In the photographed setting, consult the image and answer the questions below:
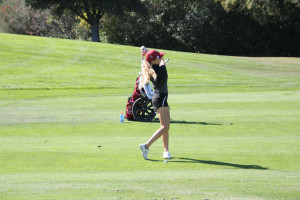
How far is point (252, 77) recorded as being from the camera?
→ 29.0m

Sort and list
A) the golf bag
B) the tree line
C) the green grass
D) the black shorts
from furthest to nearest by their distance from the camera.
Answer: the tree line < the golf bag < the black shorts < the green grass

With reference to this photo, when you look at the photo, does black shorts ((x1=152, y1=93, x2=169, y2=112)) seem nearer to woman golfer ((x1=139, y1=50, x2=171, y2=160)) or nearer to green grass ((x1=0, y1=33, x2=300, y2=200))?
woman golfer ((x1=139, y1=50, x2=171, y2=160))

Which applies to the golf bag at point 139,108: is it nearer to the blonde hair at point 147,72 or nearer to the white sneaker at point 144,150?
the white sneaker at point 144,150

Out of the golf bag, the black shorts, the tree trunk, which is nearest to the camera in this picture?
the black shorts

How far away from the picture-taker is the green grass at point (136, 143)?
6.50m

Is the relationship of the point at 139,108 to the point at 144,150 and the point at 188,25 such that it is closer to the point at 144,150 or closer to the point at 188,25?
the point at 144,150

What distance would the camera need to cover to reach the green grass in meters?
6.50

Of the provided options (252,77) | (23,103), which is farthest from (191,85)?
(23,103)

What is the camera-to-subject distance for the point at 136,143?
10273 mm

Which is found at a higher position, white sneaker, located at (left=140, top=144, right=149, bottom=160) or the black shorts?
the black shorts

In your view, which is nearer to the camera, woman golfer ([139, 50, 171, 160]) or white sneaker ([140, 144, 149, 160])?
woman golfer ([139, 50, 171, 160])

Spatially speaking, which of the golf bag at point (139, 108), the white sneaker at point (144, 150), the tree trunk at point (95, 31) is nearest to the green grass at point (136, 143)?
the white sneaker at point (144, 150)

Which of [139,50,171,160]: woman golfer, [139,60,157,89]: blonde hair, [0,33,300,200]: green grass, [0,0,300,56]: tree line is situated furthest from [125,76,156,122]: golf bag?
[0,0,300,56]: tree line

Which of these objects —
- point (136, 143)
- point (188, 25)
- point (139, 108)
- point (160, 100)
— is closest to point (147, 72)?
point (160, 100)
